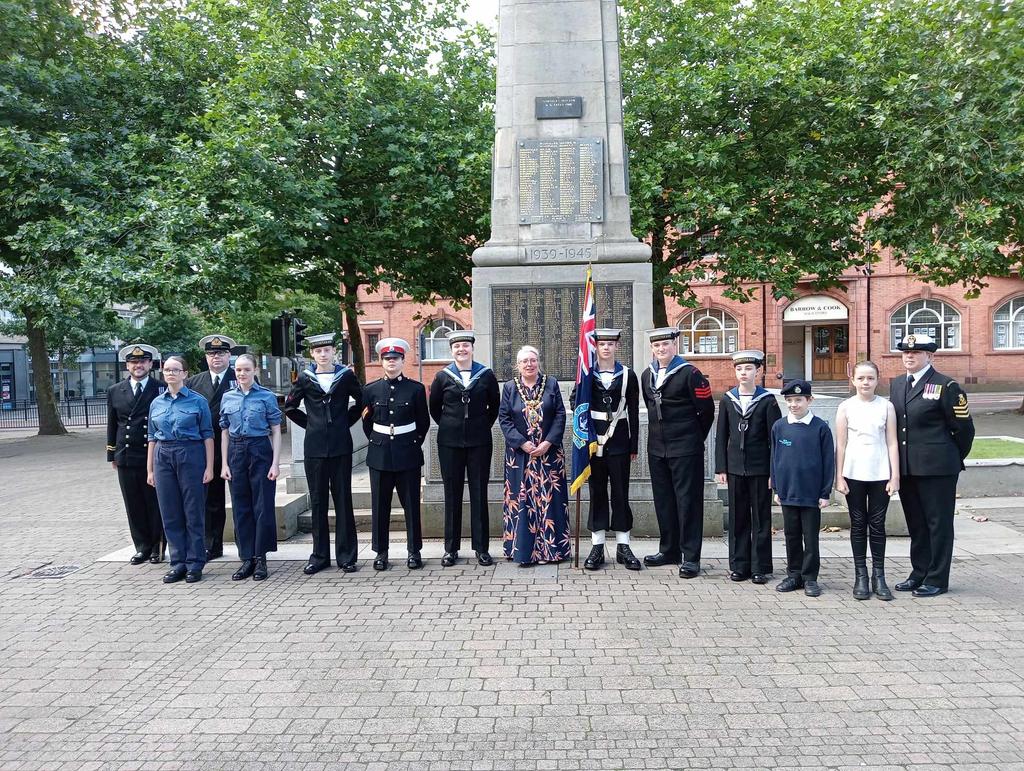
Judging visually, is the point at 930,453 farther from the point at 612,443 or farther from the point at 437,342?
the point at 437,342

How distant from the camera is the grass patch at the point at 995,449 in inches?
418

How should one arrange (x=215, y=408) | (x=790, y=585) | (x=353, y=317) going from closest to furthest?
(x=790, y=585) → (x=215, y=408) → (x=353, y=317)

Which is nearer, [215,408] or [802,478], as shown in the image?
[802,478]

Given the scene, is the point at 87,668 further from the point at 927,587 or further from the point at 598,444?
the point at 927,587

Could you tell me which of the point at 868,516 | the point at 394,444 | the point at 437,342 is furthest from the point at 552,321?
the point at 437,342

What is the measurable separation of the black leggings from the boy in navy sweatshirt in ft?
0.69

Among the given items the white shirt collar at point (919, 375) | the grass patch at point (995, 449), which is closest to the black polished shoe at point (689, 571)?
the white shirt collar at point (919, 375)

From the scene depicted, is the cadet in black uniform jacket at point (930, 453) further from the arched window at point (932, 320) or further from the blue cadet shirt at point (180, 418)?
the arched window at point (932, 320)

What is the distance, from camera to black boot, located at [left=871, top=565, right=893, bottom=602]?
579 cm

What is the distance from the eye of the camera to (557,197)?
27.8 ft

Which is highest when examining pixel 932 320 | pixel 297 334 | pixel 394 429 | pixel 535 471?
pixel 932 320

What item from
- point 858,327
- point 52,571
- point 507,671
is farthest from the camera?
point 858,327

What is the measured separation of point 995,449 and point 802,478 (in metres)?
7.24

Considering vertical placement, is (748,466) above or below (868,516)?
above
